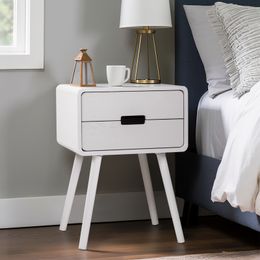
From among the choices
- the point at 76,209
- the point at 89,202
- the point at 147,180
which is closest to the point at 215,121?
the point at 147,180

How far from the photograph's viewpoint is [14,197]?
317 cm

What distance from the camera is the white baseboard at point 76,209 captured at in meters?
3.15

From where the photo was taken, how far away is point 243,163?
2.49 metres

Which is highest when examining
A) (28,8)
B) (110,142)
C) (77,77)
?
(28,8)

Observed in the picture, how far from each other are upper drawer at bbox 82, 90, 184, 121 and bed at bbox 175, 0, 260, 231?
0.90 feet

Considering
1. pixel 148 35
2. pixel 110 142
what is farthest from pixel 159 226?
pixel 148 35

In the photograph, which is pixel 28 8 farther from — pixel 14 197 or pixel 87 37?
pixel 14 197

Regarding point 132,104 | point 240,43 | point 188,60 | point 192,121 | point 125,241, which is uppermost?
point 240,43

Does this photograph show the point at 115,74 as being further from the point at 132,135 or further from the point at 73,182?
the point at 73,182

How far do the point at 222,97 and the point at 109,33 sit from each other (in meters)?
0.65

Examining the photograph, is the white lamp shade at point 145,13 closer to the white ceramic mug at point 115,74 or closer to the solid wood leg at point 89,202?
the white ceramic mug at point 115,74

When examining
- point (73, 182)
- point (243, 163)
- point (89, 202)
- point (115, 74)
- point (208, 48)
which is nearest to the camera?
point (243, 163)

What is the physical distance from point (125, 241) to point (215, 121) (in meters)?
0.63

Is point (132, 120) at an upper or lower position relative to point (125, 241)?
upper
